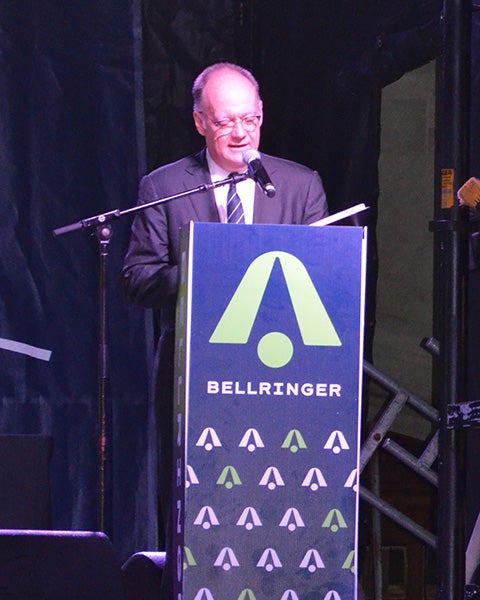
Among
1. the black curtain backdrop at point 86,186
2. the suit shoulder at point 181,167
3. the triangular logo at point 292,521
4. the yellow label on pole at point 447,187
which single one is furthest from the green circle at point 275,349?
the black curtain backdrop at point 86,186

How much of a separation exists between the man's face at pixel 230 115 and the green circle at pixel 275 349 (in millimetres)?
822

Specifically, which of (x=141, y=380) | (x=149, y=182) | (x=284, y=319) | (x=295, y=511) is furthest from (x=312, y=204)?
(x=141, y=380)

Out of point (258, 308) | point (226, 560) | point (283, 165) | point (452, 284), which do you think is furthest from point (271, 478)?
point (283, 165)

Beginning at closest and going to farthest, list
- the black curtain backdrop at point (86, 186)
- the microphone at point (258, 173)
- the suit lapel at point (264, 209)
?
1. the microphone at point (258, 173)
2. the suit lapel at point (264, 209)
3. the black curtain backdrop at point (86, 186)

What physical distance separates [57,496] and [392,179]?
1.95m

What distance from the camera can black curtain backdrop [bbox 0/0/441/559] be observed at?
446 cm

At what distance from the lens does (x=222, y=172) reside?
3201 millimetres

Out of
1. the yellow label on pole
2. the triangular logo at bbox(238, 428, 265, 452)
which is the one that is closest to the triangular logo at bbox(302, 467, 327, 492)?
the triangular logo at bbox(238, 428, 265, 452)

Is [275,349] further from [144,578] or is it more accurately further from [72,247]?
[72,247]

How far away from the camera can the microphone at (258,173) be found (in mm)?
2625

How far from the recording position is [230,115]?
10.2ft

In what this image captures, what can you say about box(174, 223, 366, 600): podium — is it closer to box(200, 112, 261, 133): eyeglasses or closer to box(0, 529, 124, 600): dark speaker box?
box(0, 529, 124, 600): dark speaker box

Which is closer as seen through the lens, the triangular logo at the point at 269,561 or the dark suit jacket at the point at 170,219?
the triangular logo at the point at 269,561

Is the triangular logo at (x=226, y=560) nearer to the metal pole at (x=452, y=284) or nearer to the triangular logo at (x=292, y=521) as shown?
the triangular logo at (x=292, y=521)
